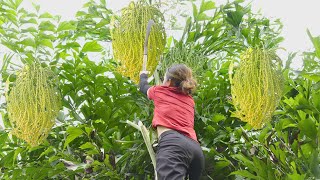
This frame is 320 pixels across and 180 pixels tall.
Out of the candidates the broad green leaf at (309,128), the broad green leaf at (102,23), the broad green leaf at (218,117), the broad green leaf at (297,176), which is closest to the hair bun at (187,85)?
the broad green leaf at (218,117)

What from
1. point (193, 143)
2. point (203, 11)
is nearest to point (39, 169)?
point (193, 143)

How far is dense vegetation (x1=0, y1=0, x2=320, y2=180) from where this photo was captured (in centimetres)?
278

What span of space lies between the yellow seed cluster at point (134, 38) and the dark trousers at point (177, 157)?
33 centimetres

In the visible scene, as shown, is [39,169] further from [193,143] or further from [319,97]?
[319,97]

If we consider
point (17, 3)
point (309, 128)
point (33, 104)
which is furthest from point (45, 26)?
point (309, 128)

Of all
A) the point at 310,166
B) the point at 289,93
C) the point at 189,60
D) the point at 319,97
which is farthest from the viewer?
the point at 289,93

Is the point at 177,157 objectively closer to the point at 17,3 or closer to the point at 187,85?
the point at 187,85

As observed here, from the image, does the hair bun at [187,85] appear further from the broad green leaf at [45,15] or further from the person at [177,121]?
the broad green leaf at [45,15]

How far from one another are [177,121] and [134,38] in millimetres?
421

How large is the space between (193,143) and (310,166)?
1.73 ft

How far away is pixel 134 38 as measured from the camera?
243 centimetres

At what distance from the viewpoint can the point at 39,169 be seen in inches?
115

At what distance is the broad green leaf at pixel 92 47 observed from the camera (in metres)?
3.05

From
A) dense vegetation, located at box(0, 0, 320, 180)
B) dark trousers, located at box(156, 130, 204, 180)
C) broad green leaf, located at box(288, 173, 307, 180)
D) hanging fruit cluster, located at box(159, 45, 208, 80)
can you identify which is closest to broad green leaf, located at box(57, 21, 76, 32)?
dense vegetation, located at box(0, 0, 320, 180)
